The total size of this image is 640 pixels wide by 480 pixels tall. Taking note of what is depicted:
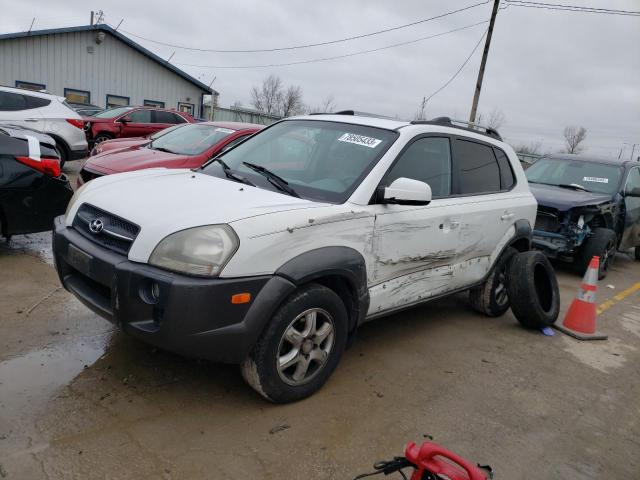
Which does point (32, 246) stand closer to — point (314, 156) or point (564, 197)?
point (314, 156)

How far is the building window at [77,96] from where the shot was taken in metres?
23.9

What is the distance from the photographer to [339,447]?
9.41 feet

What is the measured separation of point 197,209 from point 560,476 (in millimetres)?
2497

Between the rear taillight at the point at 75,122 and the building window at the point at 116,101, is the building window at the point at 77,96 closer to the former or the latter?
the building window at the point at 116,101

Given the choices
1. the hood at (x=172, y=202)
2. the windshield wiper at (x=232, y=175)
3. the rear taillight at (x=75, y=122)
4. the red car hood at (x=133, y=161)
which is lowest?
the red car hood at (x=133, y=161)

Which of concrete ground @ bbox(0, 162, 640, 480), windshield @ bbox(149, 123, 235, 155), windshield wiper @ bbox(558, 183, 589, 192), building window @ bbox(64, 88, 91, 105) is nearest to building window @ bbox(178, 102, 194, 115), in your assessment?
building window @ bbox(64, 88, 91, 105)

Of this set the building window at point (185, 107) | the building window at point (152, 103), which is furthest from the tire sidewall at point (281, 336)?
the building window at point (185, 107)

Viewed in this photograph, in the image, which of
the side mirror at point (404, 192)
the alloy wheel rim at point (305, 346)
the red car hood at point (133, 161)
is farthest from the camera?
the red car hood at point (133, 161)

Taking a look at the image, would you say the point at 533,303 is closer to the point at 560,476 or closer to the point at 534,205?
the point at 534,205

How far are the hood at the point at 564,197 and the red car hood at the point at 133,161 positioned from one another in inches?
201

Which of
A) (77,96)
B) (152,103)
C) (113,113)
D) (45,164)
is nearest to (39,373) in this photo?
(45,164)

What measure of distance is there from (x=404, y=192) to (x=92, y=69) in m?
25.2

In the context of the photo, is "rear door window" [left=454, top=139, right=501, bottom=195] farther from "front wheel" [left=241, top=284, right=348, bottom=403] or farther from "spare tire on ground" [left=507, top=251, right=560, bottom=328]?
"front wheel" [left=241, top=284, right=348, bottom=403]

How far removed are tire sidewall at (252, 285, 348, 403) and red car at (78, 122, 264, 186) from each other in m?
3.57
